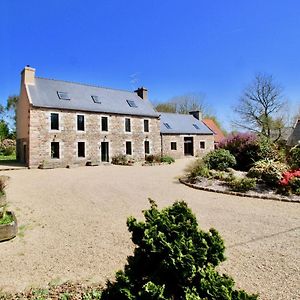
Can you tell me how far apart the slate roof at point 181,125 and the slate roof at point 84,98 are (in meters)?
2.65

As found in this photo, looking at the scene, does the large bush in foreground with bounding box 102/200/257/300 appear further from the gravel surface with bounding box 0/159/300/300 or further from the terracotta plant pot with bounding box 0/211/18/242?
the terracotta plant pot with bounding box 0/211/18/242

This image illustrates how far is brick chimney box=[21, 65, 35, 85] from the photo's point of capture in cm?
1988

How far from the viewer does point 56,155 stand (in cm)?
1973

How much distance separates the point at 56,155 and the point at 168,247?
62.7 ft

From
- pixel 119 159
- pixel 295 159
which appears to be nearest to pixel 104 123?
pixel 119 159

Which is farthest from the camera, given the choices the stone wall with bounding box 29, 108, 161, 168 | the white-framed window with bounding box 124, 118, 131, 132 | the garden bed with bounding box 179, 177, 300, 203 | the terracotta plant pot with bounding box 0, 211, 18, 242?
the white-framed window with bounding box 124, 118, 131, 132

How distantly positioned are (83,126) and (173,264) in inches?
792

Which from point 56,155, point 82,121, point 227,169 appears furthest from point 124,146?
point 227,169

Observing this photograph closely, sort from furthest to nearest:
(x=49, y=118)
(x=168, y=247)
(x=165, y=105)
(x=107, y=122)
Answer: (x=165, y=105) < (x=107, y=122) < (x=49, y=118) < (x=168, y=247)

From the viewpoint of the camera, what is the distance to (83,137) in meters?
21.0

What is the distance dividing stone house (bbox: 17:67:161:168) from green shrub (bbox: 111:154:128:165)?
45cm

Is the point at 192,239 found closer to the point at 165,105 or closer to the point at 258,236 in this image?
the point at 258,236

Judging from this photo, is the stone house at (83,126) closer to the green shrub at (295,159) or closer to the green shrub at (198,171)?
the green shrub at (198,171)

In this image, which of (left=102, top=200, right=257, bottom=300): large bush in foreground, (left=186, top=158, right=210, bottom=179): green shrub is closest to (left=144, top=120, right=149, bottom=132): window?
(left=186, top=158, right=210, bottom=179): green shrub
